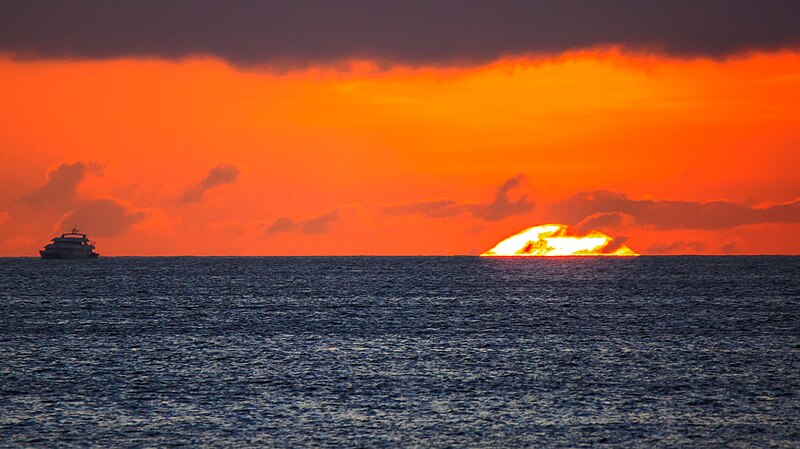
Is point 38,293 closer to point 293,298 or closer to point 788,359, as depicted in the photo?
point 293,298

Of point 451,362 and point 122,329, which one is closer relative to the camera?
point 451,362

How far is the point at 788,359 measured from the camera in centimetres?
7606

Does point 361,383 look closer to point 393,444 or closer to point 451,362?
point 451,362

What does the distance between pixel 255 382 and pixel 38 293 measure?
126970 mm

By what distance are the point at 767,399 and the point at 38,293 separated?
14931 cm

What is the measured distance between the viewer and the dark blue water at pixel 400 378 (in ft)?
160

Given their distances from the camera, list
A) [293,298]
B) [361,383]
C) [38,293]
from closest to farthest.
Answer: [361,383], [293,298], [38,293]

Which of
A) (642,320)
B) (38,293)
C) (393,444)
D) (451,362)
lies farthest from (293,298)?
(393,444)

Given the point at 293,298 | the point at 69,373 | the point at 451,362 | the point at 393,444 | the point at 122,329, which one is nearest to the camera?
the point at 393,444

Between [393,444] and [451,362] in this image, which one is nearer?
[393,444]

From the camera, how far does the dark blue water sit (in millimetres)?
48875

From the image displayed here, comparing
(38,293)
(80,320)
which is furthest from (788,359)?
(38,293)

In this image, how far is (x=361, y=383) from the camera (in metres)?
64.0

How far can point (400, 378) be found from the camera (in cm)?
6606
